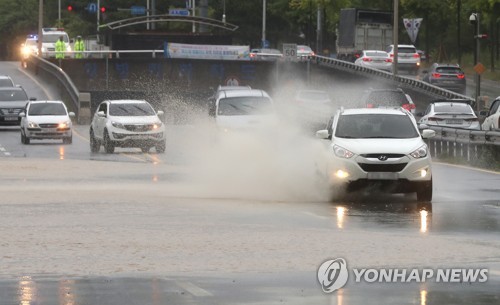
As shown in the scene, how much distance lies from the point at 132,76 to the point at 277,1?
5462 cm

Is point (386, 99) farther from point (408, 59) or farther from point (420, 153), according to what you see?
point (408, 59)

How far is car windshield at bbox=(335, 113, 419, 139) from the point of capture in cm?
2561

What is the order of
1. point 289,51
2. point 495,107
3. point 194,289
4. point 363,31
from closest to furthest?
point 194,289, point 495,107, point 289,51, point 363,31

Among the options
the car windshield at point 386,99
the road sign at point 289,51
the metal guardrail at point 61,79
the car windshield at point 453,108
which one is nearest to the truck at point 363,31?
the metal guardrail at point 61,79

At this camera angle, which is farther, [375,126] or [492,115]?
[492,115]

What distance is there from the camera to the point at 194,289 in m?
13.5

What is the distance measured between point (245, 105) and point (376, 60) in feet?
150

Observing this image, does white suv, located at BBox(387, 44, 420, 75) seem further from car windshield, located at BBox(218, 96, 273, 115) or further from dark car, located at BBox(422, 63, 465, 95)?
car windshield, located at BBox(218, 96, 273, 115)

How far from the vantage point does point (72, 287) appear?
44.7ft

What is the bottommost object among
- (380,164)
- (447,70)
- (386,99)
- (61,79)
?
(61,79)

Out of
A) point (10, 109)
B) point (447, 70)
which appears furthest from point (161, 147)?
point (447, 70)

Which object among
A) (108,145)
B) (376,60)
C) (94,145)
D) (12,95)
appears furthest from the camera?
(376,60)

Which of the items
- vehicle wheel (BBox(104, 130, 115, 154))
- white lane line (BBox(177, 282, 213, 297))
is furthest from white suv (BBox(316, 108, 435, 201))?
vehicle wheel (BBox(104, 130, 115, 154))

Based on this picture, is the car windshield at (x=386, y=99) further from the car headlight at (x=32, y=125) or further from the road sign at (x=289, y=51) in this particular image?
the car headlight at (x=32, y=125)
